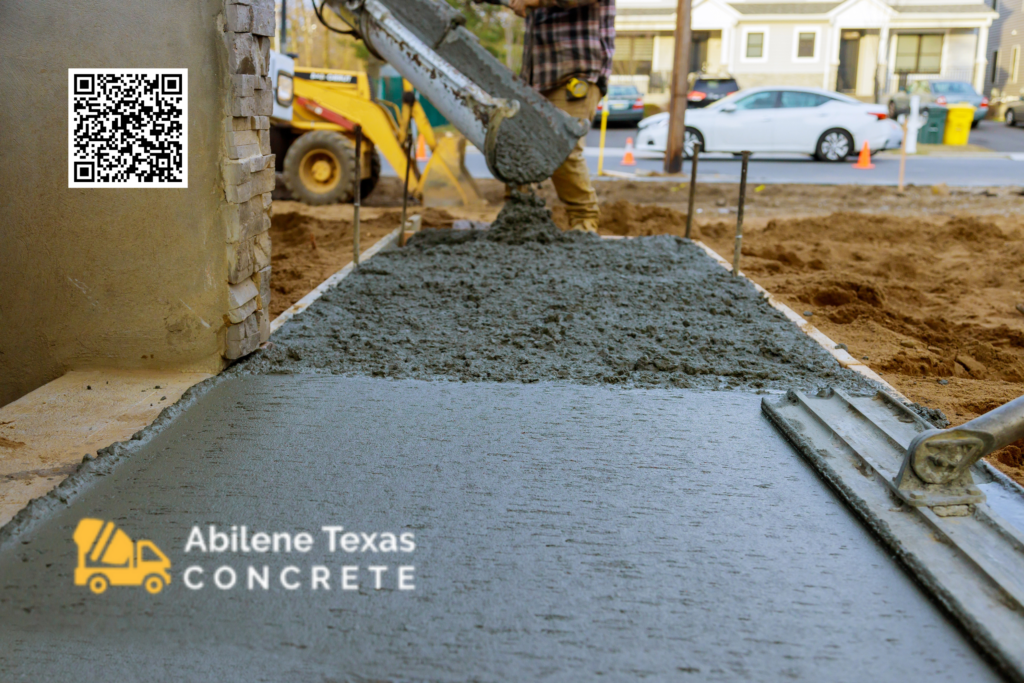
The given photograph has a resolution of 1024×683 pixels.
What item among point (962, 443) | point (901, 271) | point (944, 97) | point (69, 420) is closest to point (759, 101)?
point (901, 271)

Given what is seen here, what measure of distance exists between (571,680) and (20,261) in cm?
297

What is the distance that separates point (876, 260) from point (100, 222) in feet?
19.6

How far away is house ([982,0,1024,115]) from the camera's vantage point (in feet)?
137

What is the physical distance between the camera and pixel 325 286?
5559 millimetres

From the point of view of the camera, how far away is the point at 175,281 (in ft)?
12.4

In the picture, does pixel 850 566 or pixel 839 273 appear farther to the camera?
pixel 839 273

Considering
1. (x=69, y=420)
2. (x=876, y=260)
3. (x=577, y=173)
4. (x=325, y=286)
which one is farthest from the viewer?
(x=876, y=260)

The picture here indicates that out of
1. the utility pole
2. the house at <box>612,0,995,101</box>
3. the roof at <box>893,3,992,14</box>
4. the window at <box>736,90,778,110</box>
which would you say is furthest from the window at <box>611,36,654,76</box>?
the utility pole

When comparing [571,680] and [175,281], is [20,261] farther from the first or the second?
[571,680]

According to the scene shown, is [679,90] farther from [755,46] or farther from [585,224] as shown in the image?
[755,46]

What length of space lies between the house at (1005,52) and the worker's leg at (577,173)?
131ft

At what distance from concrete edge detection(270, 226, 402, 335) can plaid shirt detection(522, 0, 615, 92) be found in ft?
5.62

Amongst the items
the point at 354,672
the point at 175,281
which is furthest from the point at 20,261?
the point at 354,672

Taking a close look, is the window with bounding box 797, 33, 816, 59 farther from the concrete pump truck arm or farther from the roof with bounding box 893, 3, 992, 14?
the concrete pump truck arm
